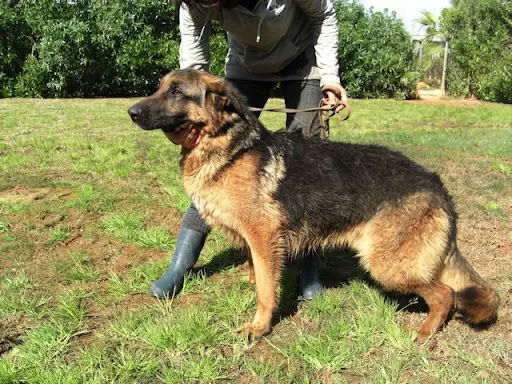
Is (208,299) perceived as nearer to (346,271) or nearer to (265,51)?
(346,271)

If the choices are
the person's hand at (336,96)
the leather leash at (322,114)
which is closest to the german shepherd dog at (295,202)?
the leather leash at (322,114)

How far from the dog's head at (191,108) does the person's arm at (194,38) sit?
55cm

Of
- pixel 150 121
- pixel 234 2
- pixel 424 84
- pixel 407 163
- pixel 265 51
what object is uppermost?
pixel 234 2

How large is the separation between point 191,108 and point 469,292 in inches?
90.0

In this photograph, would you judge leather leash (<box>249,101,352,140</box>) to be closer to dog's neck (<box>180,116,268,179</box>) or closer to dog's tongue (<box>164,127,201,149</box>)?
dog's neck (<box>180,116,268,179</box>)

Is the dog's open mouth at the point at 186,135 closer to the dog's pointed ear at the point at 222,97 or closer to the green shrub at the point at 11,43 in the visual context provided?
the dog's pointed ear at the point at 222,97

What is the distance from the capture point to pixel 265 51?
381cm

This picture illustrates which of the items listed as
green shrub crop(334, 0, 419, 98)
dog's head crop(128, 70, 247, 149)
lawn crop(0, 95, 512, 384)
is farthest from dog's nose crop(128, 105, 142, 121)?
green shrub crop(334, 0, 419, 98)

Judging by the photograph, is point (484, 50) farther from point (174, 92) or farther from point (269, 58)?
point (174, 92)

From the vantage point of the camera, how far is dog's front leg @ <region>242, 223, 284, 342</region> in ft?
10.7

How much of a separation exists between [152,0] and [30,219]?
14499 mm

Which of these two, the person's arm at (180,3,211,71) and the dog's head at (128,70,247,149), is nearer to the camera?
the dog's head at (128,70,247,149)

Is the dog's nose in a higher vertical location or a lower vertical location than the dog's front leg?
higher

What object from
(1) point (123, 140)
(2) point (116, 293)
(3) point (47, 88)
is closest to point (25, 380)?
(2) point (116, 293)
